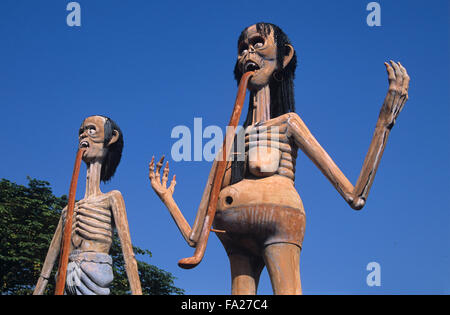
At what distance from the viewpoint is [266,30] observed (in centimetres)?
679

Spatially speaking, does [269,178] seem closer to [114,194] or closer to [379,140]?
[379,140]

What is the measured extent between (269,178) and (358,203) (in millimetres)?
856

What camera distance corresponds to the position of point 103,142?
25.3ft

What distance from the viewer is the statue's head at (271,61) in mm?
6703

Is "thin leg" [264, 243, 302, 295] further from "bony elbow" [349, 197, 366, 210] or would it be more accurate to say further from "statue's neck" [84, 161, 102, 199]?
"statue's neck" [84, 161, 102, 199]

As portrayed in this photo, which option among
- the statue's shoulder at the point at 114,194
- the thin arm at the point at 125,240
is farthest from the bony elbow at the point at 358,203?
the statue's shoulder at the point at 114,194

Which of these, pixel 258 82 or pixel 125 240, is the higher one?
pixel 258 82

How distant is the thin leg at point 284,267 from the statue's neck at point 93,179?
2.57 meters

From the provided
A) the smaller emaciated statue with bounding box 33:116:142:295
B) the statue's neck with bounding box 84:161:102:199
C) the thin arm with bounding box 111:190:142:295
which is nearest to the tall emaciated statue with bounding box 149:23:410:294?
the thin arm with bounding box 111:190:142:295

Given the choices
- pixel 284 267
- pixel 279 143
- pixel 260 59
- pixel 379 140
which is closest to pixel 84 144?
pixel 260 59
